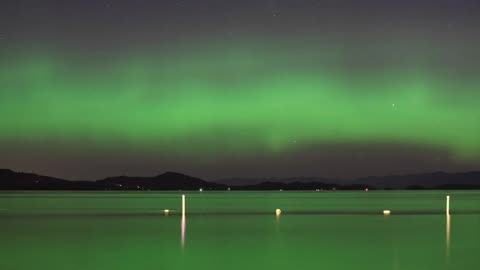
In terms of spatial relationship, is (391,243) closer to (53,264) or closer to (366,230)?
(366,230)

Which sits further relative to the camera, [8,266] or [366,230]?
[366,230]

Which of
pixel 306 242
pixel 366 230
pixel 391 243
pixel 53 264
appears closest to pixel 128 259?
pixel 53 264

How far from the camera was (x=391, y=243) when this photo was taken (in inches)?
1565

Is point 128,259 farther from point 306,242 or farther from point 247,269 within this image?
point 306,242

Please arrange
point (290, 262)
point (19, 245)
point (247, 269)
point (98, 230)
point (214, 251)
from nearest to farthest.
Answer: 1. point (247, 269)
2. point (290, 262)
3. point (214, 251)
4. point (19, 245)
5. point (98, 230)

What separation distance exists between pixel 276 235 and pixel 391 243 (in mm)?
7744

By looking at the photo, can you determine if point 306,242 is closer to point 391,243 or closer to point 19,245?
point 391,243

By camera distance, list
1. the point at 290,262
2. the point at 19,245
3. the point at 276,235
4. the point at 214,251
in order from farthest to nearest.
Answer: the point at 276,235, the point at 19,245, the point at 214,251, the point at 290,262

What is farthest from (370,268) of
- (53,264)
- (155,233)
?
(155,233)

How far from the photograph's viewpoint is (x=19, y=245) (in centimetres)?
3869

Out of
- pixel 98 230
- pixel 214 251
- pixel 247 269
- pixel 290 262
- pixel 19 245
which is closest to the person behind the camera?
pixel 247 269

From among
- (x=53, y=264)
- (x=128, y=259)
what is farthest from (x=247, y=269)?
(x=53, y=264)

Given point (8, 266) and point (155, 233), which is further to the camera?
point (155, 233)

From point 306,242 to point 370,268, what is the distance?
39.7 ft
